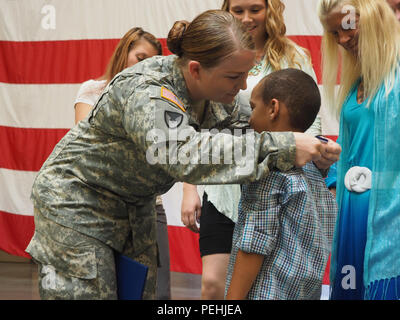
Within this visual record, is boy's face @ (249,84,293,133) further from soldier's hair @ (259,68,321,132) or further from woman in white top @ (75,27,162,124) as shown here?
woman in white top @ (75,27,162,124)

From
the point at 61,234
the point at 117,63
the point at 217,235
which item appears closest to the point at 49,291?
the point at 61,234

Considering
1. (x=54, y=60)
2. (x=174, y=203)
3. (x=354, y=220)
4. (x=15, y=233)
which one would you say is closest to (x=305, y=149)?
(x=354, y=220)

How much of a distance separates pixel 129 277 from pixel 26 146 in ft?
9.59

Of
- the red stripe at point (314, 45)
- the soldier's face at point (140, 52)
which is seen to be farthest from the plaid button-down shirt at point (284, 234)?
the red stripe at point (314, 45)

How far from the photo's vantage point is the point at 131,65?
2.68m

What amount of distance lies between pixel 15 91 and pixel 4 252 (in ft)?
3.98

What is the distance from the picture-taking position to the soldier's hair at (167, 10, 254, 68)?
4.42 feet

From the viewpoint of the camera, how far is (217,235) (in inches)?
80.4

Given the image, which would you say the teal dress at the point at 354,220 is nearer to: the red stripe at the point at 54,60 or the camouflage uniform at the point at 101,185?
the camouflage uniform at the point at 101,185

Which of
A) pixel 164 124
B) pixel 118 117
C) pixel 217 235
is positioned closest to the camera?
pixel 164 124

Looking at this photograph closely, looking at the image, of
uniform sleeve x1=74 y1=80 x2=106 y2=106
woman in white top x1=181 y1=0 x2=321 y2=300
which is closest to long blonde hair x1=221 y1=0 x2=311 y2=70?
→ woman in white top x1=181 y1=0 x2=321 y2=300

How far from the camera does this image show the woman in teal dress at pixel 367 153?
5.89 feet

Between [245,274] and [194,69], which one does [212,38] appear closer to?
[194,69]
